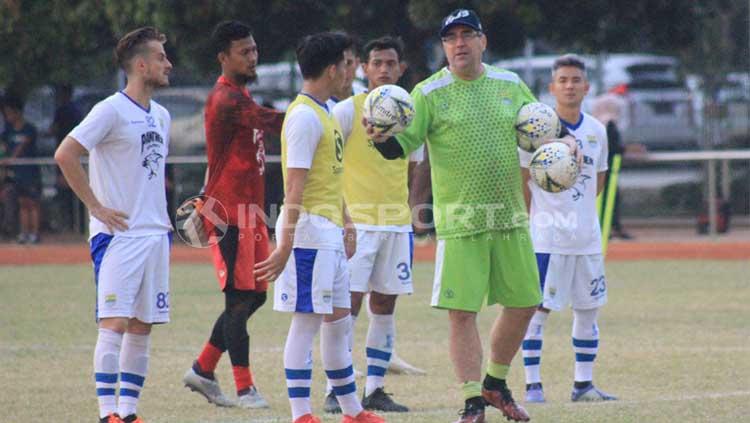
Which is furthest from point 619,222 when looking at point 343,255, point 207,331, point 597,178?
point 343,255

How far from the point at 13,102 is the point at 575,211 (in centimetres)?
1602

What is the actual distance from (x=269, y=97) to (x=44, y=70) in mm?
3952

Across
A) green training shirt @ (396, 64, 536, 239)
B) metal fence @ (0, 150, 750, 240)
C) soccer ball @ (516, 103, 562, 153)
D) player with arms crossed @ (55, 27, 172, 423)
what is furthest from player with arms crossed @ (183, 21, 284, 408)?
metal fence @ (0, 150, 750, 240)

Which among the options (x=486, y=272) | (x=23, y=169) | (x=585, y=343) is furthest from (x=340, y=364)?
(x=23, y=169)

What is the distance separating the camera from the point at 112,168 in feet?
26.5

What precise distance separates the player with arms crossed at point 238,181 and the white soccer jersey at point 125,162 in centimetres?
108

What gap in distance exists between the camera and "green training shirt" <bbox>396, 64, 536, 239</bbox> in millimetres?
8172

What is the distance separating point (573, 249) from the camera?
389 inches

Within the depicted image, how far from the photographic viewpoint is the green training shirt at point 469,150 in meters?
8.17

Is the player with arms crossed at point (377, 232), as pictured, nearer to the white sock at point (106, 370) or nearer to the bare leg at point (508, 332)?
the bare leg at point (508, 332)

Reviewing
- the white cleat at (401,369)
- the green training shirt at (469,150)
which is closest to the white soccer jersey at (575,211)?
the white cleat at (401,369)

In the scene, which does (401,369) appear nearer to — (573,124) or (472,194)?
(573,124)

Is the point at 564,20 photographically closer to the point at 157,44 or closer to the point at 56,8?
the point at 56,8

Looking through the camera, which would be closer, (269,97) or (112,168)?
(112,168)
